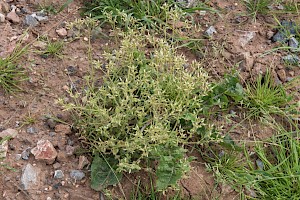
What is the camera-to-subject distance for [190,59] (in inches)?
126

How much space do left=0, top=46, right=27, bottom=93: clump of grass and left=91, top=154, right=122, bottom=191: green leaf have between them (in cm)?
72

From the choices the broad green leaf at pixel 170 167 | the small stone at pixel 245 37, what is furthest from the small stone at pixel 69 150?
the small stone at pixel 245 37

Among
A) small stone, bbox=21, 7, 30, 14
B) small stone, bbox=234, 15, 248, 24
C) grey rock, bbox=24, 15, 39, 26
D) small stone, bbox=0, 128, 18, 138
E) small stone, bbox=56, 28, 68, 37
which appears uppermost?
small stone, bbox=234, 15, 248, 24

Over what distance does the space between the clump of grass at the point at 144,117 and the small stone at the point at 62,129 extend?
0.07 metres

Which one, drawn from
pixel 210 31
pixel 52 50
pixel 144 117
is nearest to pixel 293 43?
pixel 210 31

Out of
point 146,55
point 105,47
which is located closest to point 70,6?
point 105,47

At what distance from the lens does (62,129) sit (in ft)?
8.75

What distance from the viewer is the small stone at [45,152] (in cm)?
252

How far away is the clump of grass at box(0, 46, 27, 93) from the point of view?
9.09 ft

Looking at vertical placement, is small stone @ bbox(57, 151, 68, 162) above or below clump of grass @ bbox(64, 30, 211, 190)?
below

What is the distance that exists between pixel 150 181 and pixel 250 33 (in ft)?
4.79

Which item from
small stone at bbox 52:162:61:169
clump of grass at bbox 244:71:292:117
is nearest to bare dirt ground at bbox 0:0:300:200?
small stone at bbox 52:162:61:169

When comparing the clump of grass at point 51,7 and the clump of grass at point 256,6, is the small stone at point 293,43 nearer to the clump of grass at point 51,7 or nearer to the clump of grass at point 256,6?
the clump of grass at point 256,6

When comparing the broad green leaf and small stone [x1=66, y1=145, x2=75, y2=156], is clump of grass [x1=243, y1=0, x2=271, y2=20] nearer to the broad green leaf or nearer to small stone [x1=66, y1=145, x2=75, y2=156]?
the broad green leaf
